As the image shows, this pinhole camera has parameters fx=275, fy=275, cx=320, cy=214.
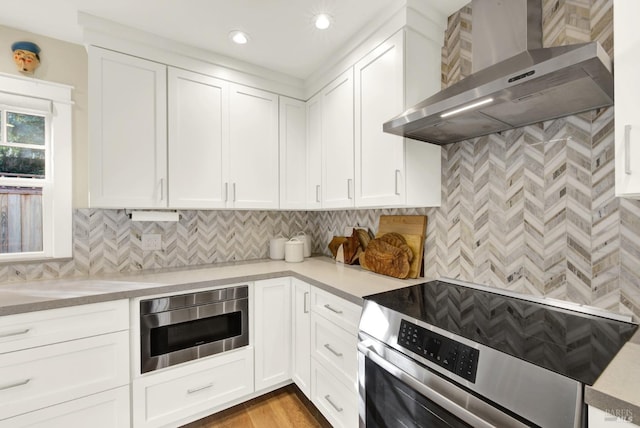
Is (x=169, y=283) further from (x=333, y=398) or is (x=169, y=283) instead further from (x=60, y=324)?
(x=333, y=398)

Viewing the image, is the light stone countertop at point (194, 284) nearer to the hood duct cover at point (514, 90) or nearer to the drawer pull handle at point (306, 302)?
the drawer pull handle at point (306, 302)

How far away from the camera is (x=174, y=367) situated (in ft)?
5.41

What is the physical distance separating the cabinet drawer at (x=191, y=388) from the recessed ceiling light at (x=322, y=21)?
6.99 feet

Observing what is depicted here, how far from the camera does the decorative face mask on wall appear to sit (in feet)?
5.56

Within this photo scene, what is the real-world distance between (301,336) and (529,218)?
153 centimetres

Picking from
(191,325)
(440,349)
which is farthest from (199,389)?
(440,349)

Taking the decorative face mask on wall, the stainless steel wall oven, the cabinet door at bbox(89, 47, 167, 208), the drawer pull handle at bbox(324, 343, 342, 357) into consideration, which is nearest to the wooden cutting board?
the drawer pull handle at bbox(324, 343, 342, 357)

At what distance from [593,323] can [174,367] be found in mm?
2058

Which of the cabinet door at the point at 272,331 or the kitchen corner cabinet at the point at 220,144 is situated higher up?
the kitchen corner cabinet at the point at 220,144

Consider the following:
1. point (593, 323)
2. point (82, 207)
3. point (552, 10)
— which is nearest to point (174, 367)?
point (82, 207)

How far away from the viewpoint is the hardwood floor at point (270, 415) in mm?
1776

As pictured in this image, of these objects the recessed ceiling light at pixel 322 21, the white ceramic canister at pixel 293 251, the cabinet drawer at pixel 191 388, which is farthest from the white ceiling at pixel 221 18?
the cabinet drawer at pixel 191 388

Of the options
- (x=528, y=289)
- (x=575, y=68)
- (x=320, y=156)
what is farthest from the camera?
(x=320, y=156)

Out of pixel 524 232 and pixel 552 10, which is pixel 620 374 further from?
pixel 552 10
